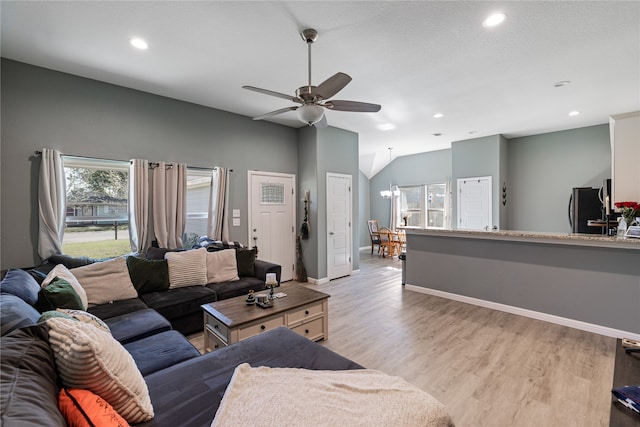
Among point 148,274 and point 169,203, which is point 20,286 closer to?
point 148,274

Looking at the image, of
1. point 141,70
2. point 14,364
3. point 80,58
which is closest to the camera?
point 14,364

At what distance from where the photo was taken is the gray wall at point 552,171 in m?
5.50

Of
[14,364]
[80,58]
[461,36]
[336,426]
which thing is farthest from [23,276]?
[461,36]

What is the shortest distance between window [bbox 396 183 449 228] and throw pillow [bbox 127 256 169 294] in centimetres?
608

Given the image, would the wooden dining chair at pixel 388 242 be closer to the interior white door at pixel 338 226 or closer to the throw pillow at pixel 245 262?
the interior white door at pixel 338 226

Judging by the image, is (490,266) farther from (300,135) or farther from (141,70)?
(141,70)

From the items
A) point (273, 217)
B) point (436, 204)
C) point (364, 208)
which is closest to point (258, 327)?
point (273, 217)

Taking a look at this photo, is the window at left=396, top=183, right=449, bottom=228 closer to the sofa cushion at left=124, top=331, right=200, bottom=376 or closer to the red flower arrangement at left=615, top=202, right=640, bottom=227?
the red flower arrangement at left=615, top=202, right=640, bottom=227

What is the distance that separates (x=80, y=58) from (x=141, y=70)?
536 mm

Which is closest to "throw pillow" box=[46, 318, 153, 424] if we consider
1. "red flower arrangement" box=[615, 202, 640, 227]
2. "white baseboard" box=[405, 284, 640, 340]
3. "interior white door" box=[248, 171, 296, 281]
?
"interior white door" box=[248, 171, 296, 281]

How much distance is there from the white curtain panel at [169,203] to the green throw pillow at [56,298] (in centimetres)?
169

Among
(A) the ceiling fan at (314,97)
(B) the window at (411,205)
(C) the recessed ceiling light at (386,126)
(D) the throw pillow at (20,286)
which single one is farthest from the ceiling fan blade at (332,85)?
(B) the window at (411,205)

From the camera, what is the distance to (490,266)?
3.94 metres

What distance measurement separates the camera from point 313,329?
112 inches
